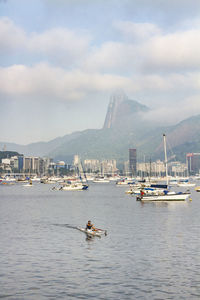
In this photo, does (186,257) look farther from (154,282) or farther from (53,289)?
(53,289)

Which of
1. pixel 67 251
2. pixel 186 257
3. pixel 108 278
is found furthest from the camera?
pixel 67 251

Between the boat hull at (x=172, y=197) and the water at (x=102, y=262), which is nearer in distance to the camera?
the water at (x=102, y=262)

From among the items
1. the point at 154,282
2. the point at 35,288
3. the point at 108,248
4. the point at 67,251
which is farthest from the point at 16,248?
the point at 154,282

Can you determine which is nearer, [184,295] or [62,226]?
[184,295]

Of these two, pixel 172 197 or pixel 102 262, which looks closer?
pixel 102 262

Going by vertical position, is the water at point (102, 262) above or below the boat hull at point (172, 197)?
below

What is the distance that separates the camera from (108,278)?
44.1 metres

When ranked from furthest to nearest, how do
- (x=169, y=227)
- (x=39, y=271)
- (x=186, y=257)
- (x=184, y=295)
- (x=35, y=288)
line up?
1. (x=169, y=227)
2. (x=186, y=257)
3. (x=39, y=271)
4. (x=35, y=288)
5. (x=184, y=295)

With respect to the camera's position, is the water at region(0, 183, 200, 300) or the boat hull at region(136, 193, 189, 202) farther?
the boat hull at region(136, 193, 189, 202)

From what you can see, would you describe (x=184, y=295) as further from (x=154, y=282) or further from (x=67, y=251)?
(x=67, y=251)

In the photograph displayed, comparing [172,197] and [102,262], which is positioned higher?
[172,197]

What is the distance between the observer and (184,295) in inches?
1505

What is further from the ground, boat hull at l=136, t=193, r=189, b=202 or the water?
boat hull at l=136, t=193, r=189, b=202

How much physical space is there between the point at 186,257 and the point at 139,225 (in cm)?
3323
